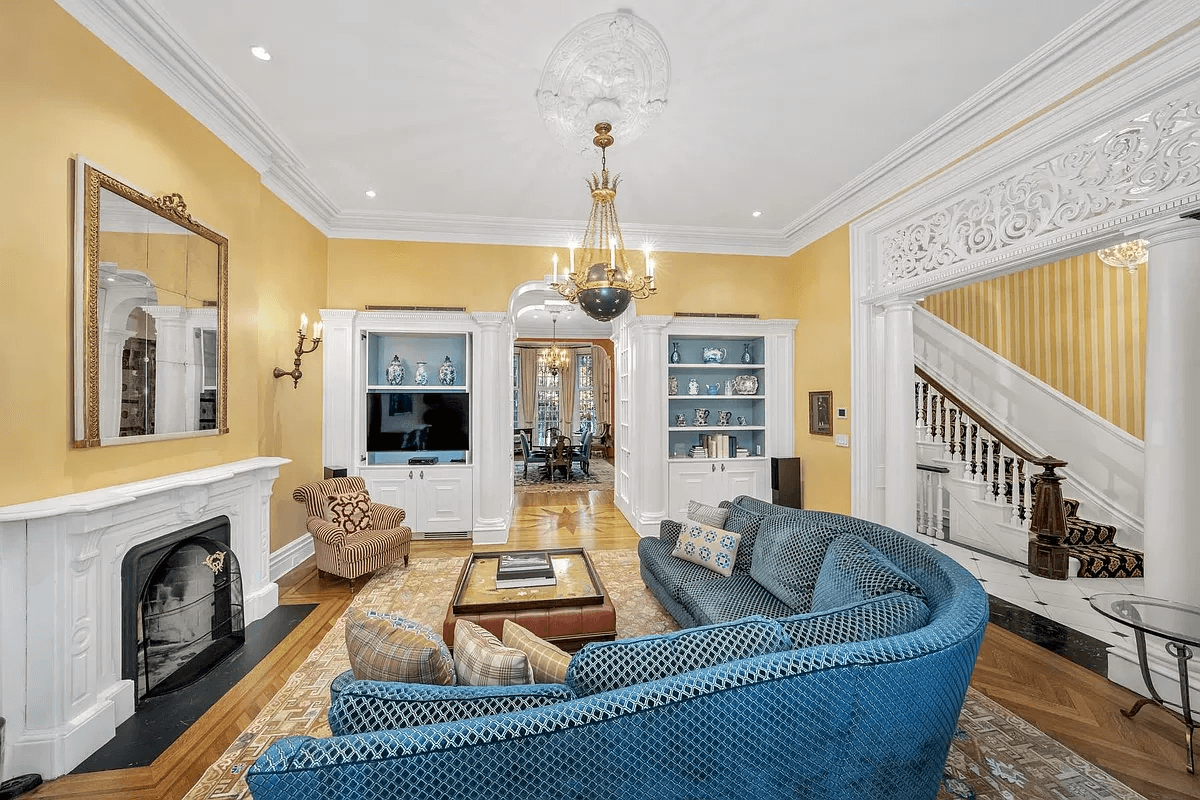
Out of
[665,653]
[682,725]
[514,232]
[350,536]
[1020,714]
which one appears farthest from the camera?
[514,232]

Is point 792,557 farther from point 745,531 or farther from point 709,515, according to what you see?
point 709,515

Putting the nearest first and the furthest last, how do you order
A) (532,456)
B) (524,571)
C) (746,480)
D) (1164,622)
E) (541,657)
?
(541,657)
(1164,622)
(524,571)
(746,480)
(532,456)

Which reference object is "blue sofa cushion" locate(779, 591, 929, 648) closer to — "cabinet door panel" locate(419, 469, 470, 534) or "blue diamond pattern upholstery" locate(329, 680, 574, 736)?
"blue diamond pattern upholstery" locate(329, 680, 574, 736)

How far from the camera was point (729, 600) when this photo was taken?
2.77m

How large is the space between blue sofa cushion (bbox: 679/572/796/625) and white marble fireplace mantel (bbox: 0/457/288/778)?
276 centimetres

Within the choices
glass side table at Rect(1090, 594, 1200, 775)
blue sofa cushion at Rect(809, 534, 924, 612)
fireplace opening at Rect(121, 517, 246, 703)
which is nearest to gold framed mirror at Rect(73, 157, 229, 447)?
fireplace opening at Rect(121, 517, 246, 703)

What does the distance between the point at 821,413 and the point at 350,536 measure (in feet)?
15.4

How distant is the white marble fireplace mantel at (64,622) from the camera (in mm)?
1968

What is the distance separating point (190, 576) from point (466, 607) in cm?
169

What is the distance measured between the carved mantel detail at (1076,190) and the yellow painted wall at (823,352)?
1028mm

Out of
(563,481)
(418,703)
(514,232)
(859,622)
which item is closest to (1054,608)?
(859,622)

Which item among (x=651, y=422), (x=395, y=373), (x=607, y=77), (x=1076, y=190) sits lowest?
(x=651, y=422)

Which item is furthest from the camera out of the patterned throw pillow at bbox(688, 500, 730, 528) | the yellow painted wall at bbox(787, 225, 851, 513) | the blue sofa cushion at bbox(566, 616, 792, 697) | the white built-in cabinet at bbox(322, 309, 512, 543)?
the white built-in cabinet at bbox(322, 309, 512, 543)

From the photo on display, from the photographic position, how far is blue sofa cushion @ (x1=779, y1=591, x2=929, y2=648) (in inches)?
59.0
